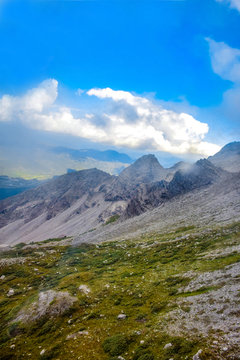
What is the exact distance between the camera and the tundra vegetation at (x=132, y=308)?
14883 millimetres

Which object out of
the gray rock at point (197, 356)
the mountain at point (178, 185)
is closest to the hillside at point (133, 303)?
the gray rock at point (197, 356)

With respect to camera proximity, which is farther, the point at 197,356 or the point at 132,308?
the point at 132,308

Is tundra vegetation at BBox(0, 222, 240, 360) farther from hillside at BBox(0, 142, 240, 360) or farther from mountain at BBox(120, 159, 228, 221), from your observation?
mountain at BBox(120, 159, 228, 221)

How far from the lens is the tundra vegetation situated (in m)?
14.9

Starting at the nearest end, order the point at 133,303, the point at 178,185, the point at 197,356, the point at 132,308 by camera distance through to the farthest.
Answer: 1. the point at 197,356
2. the point at 132,308
3. the point at 133,303
4. the point at 178,185

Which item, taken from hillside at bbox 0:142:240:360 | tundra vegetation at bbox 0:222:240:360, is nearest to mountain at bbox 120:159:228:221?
hillside at bbox 0:142:240:360

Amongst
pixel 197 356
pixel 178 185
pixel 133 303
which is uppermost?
pixel 178 185

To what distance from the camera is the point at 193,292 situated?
70.7 ft

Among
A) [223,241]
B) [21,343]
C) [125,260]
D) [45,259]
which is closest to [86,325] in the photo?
[21,343]

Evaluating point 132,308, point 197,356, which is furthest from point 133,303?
point 197,356

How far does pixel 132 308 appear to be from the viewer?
21.9 meters

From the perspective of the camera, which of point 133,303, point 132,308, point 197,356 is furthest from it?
point 133,303

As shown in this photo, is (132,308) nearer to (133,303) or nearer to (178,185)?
(133,303)

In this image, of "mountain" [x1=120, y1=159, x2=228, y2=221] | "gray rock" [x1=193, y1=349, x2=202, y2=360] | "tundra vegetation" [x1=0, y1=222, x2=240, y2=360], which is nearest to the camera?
"gray rock" [x1=193, y1=349, x2=202, y2=360]
